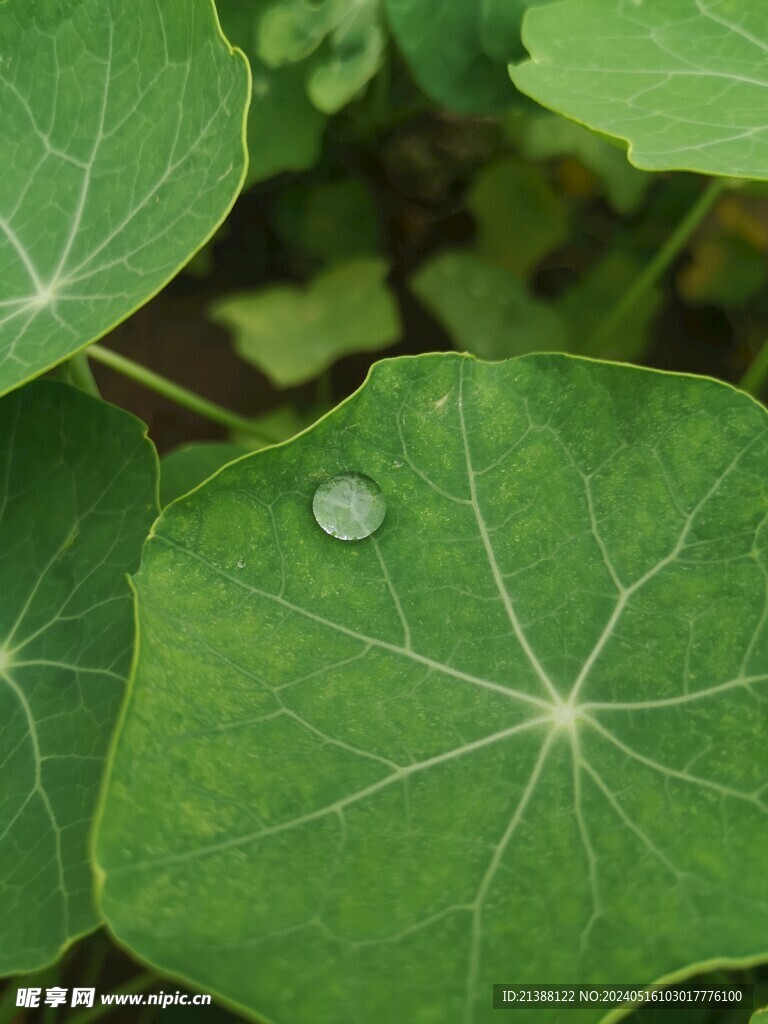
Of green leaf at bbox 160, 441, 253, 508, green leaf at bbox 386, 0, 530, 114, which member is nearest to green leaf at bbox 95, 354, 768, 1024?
green leaf at bbox 160, 441, 253, 508

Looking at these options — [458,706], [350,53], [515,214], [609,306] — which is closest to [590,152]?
[515,214]

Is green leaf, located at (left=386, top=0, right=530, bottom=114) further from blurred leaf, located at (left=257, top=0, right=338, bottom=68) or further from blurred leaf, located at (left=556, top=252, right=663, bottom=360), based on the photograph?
blurred leaf, located at (left=556, top=252, right=663, bottom=360)

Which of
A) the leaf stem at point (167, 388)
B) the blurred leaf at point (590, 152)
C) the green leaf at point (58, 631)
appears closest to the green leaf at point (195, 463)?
the leaf stem at point (167, 388)

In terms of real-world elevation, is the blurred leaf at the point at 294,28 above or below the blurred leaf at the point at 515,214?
above

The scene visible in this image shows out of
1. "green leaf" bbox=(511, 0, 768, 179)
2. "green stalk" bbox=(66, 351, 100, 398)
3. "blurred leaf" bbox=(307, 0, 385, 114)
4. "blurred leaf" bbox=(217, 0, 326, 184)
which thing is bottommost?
"green stalk" bbox=(66, 351, 100, 398)

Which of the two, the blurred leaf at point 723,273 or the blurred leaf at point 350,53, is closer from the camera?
the blurred leaf at point 350,53

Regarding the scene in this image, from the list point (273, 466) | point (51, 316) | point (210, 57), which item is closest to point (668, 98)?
point (210, 57)

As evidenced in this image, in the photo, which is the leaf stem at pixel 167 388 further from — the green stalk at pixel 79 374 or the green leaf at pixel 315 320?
the green leaf at pixel 315 320
